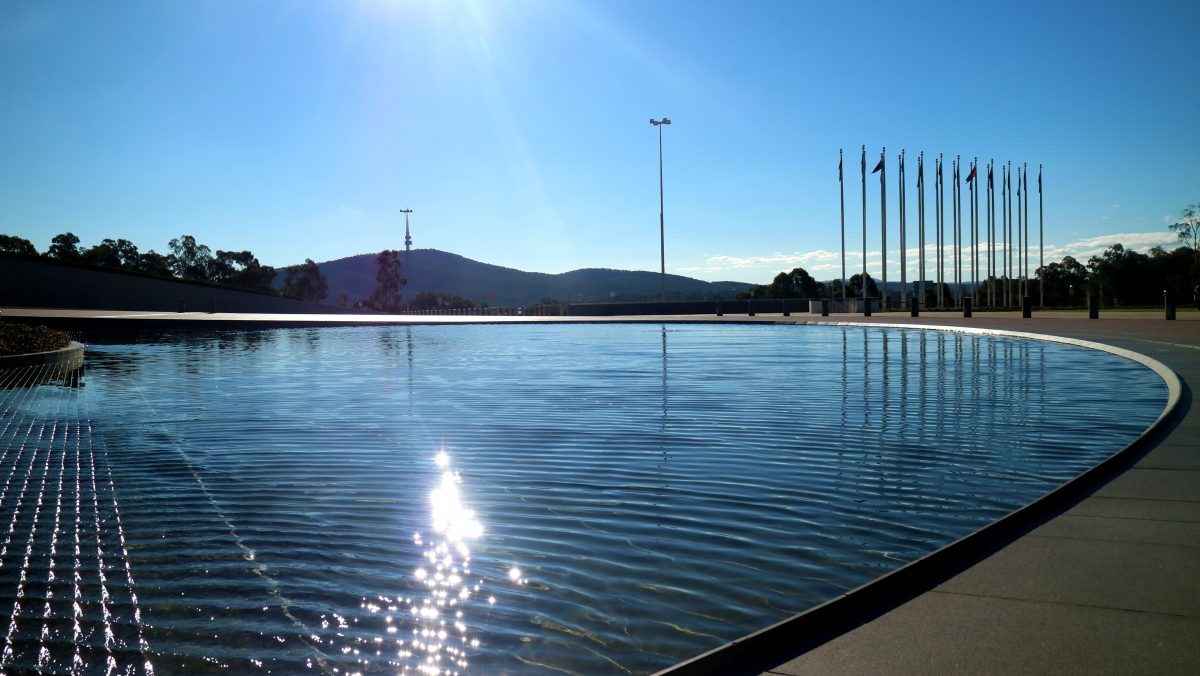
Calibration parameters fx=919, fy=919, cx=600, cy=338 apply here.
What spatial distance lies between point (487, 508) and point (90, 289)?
61770 mm

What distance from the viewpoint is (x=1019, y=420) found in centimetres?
983

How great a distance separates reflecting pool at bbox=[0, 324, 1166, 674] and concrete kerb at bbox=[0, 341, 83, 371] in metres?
4.68

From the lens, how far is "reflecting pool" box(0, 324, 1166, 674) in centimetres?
416

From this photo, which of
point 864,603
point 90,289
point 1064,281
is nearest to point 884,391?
point 864,603

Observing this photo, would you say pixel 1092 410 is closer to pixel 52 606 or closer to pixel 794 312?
pixel 52 606

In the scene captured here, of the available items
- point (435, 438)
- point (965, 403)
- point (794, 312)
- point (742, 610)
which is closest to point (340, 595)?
point (742, 610)

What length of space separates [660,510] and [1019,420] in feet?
18.0

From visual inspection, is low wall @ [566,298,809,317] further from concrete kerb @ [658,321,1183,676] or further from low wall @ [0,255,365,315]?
concrete kerb @ [658,321,1183,676]

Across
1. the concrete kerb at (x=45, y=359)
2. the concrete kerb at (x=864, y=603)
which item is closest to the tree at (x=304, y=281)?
the concrete kerb at (x=45, y=359)

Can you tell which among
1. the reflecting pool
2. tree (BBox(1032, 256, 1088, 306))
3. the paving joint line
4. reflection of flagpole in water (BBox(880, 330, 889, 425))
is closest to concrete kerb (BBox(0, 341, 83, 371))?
the reflecting pool

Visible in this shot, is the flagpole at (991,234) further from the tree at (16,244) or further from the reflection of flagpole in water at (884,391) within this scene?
the tree at (16,244)

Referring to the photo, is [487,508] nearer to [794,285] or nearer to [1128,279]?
[1128,279]

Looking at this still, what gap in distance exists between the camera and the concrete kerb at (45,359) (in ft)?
58.2

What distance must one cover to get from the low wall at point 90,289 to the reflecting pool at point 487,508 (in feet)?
164
